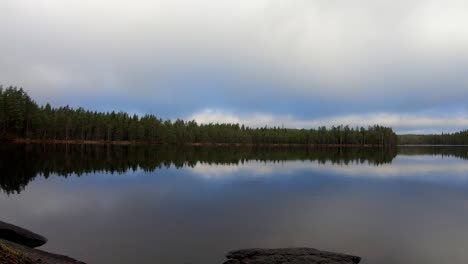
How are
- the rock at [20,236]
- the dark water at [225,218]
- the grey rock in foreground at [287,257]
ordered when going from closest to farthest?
the grey rock in foreground at [287,257] < the rock at [20,236] < the dark water at [225,218]

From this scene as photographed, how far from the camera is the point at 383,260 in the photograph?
18.0m

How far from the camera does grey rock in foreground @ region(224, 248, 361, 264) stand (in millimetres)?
→ 16516

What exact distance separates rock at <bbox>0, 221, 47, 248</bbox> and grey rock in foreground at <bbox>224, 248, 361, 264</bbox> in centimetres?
1052

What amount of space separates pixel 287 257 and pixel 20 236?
14.2 meters

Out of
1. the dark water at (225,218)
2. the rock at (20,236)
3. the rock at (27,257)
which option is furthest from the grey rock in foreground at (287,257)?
the rock at (20,236)

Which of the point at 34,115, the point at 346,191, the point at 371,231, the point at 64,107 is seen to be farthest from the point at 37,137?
the point at 371,231

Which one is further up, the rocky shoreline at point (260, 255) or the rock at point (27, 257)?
the rock at point (27, 257)

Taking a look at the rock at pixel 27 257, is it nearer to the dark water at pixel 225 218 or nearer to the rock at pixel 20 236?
the dark water at pixel 225 218

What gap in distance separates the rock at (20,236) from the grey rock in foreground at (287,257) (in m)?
10.5

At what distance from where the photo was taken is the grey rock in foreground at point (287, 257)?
1652cm

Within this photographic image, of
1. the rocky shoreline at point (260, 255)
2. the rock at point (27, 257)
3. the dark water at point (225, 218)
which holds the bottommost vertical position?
the dark water at point (225, 218)

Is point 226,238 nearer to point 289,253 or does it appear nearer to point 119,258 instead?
point 289,253

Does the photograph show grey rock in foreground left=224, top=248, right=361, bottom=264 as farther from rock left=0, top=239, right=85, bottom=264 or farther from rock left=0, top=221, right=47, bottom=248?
rock left=0, top=221, right=47, bottom=248

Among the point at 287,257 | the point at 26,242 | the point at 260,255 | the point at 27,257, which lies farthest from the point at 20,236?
the point at 287,257
